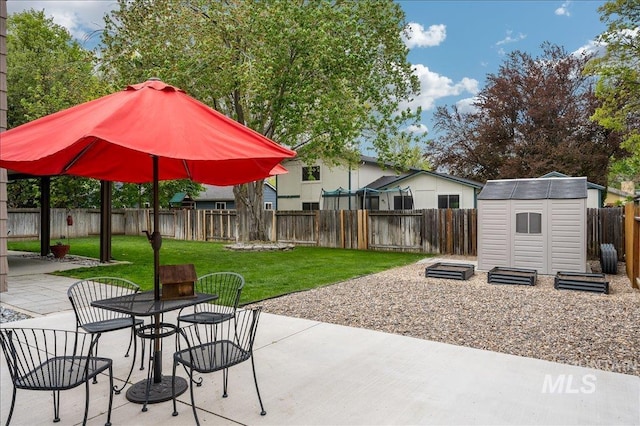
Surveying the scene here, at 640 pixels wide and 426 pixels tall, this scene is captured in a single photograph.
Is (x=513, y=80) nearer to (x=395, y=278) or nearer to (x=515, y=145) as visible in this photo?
(x=515, y=145)

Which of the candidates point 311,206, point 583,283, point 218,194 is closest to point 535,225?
point 583,283

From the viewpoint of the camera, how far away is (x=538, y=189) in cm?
930

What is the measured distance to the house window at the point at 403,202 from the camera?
2091 centimetres

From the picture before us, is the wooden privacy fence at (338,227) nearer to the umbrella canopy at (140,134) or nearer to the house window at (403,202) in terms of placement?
the house window at (403,202)

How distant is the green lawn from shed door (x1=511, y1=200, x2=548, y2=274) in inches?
116

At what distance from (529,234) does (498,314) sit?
4029mm

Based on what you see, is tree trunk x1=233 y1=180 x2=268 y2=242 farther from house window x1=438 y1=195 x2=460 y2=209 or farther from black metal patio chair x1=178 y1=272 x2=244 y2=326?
house window x1=438 y1=195 x2=460 y2=209

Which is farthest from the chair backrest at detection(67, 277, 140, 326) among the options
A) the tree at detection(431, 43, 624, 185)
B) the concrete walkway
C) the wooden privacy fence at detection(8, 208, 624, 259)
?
the tree at detection(431, 43, 624, 185)

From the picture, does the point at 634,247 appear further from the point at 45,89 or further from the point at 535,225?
the point at 45,89

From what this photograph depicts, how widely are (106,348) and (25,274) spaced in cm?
653

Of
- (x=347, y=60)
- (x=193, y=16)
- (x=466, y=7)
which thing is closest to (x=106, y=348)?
(x=347, y=60)

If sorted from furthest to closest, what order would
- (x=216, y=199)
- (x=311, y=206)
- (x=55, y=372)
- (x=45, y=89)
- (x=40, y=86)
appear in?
(x=216, y=199) → (x=311, y=206) → (x=45, y=89) → (x=40, y=86) → (x=55, y=372)

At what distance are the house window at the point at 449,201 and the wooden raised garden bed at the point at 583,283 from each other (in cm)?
1194

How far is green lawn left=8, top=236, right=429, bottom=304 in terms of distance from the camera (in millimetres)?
8133
